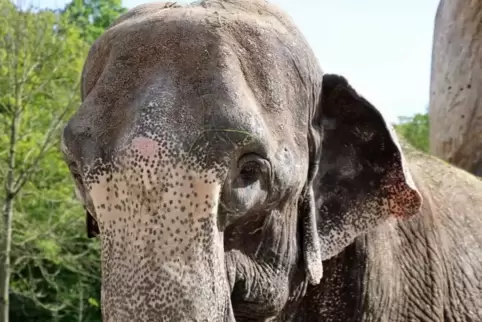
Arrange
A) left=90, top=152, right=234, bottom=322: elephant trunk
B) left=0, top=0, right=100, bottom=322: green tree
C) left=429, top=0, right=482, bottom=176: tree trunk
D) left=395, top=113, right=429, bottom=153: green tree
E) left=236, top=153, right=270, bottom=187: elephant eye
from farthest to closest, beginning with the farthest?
left=395, top=113, right=429, bottom=153: green tree → left=0, top=0, right=100, bottom=322: green tree → left=429, top=0, right=482, bottom=176: tree trunk → left=236, top=153, right=270, bottom=187: elephant eye → left=90, top=152, right=234, bottom=322: elephant trunk

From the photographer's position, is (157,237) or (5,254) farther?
(5,254)

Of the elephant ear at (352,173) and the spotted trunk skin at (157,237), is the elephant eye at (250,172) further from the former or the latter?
the elephant ear at (352,173)

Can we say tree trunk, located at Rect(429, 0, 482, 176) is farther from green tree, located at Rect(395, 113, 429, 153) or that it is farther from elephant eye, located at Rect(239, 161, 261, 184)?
green tree, located at Rect(395, 113, 429, 153)

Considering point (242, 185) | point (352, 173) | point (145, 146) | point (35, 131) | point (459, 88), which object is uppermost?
point (145, 146)

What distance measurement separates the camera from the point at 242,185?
1654 millimetres

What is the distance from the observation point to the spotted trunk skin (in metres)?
1.46

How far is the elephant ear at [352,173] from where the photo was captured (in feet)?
6.55

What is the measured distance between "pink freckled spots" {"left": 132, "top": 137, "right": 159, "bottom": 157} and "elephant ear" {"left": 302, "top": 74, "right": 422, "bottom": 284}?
563 mm

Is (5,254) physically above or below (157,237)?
below

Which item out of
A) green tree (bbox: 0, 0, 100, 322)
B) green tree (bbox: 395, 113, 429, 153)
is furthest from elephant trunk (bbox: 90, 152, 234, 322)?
green tree (bbox: 395, 113, 429, 153)

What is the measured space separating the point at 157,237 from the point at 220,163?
7.3 inches

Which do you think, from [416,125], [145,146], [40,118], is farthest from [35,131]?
[416,125]

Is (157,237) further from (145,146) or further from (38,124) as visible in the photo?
(38,124)

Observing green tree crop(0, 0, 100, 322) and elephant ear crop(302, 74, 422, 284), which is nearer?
elephant ear crop(302, 74, 422, 284)
